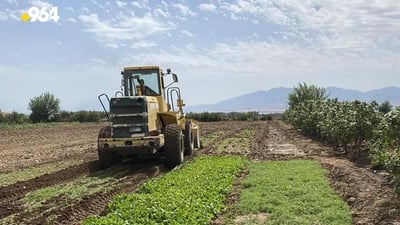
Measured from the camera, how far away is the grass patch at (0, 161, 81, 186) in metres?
15.5

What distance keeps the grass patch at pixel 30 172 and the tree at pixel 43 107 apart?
165 ft

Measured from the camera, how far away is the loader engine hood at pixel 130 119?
55.8ft

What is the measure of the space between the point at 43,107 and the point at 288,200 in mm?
61503

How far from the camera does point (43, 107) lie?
224ft

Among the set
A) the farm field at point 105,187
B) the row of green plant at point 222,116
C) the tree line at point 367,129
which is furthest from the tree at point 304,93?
the farm field at point 105,187

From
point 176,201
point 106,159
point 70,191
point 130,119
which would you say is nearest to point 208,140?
point 106,159

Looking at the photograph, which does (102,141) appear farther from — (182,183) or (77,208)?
(77,208)

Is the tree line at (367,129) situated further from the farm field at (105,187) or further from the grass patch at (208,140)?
the grass patch at (208,140)

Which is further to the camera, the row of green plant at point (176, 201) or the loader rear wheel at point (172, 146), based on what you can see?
the loader rear wheel at point (172, 146)

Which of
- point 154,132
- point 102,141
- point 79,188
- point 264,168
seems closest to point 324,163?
point 264,168

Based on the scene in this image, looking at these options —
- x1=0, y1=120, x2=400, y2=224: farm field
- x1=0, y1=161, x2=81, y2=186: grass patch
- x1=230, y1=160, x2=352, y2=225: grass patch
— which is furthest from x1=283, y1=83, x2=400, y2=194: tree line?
x1=0, y1=161, x2=81, y2=186: grass patch

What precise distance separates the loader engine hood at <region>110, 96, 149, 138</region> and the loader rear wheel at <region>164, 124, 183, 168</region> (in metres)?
0.83

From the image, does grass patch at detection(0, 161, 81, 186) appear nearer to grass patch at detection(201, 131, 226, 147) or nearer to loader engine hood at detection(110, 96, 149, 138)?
loader engine hood at detection(110, 96, 149, 138)

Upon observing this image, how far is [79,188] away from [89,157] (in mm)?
8466
